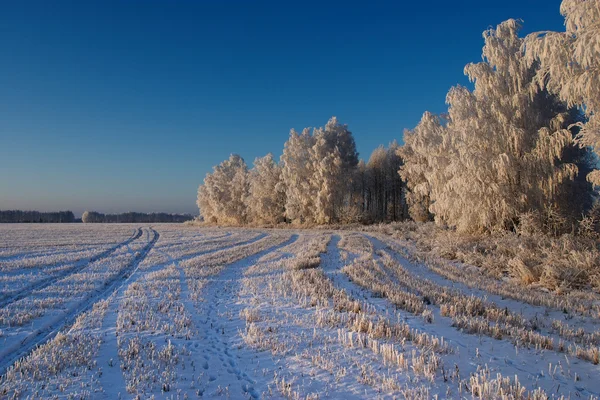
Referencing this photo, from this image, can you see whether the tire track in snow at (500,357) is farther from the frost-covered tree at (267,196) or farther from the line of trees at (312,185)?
the frost-covered tree at (267,196)

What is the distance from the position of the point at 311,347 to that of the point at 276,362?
0.77m

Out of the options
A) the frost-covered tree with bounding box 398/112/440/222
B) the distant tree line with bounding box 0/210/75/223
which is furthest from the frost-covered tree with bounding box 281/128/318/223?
the distant tree line with bounding box 0/210/75/223

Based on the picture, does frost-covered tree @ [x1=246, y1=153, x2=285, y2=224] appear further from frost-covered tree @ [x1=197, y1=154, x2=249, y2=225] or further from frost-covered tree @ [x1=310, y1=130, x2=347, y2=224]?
frost-covered tree @ [x1=310, y1=130, x2=347, y2=224]

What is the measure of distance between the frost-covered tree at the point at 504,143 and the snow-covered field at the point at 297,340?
9777 mm

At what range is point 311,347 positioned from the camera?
5.97 meters

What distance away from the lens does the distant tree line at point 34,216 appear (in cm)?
13473

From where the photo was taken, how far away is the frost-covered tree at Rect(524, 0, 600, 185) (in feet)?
29.1

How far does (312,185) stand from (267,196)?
1056 centimetres

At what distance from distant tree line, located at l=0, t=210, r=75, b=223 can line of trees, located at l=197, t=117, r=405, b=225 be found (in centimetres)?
10745

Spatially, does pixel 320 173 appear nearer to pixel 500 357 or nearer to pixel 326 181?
pixel 326 181

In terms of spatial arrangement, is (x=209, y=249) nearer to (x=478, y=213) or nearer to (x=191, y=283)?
(x=191, y=283)

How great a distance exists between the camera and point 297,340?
20.8 feet

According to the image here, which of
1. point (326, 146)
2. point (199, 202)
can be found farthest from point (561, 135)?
point (199, 202)

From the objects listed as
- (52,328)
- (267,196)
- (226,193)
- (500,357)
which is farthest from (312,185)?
(500,357)
